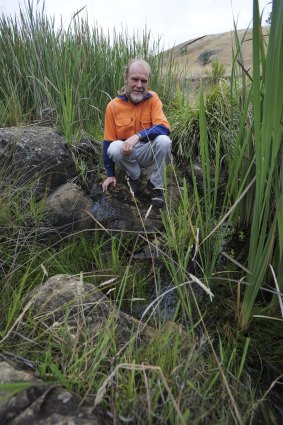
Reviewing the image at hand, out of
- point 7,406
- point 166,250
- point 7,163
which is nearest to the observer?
point 7,406

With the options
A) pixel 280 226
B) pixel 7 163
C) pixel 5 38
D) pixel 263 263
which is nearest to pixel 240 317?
pixel 263 263

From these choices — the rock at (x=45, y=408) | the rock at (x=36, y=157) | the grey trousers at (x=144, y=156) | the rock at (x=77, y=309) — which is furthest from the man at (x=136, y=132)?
the rock at (x=45, y=408)

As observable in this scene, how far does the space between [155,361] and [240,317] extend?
0.39 m

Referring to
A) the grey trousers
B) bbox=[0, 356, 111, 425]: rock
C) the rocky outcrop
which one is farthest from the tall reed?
the grey trousers

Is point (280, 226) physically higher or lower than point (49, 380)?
higher

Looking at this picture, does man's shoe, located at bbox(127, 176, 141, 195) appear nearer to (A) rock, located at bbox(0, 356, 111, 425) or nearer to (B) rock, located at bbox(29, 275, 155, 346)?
(B) rock, located at bbox(29, 275, 155, 346)

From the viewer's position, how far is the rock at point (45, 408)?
30.5 inches

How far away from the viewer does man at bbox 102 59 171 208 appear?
2277mm

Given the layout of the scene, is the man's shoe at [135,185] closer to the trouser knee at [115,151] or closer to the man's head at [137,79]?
the trouser knee at [115,151]

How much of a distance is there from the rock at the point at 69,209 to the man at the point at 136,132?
200 millimetres

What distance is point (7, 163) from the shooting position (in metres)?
2.16

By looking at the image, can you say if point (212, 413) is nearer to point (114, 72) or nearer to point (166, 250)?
point (166, 250)

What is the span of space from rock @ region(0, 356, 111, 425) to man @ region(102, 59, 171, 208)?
58.6 inches

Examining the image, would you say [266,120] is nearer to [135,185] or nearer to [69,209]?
[69,209]
